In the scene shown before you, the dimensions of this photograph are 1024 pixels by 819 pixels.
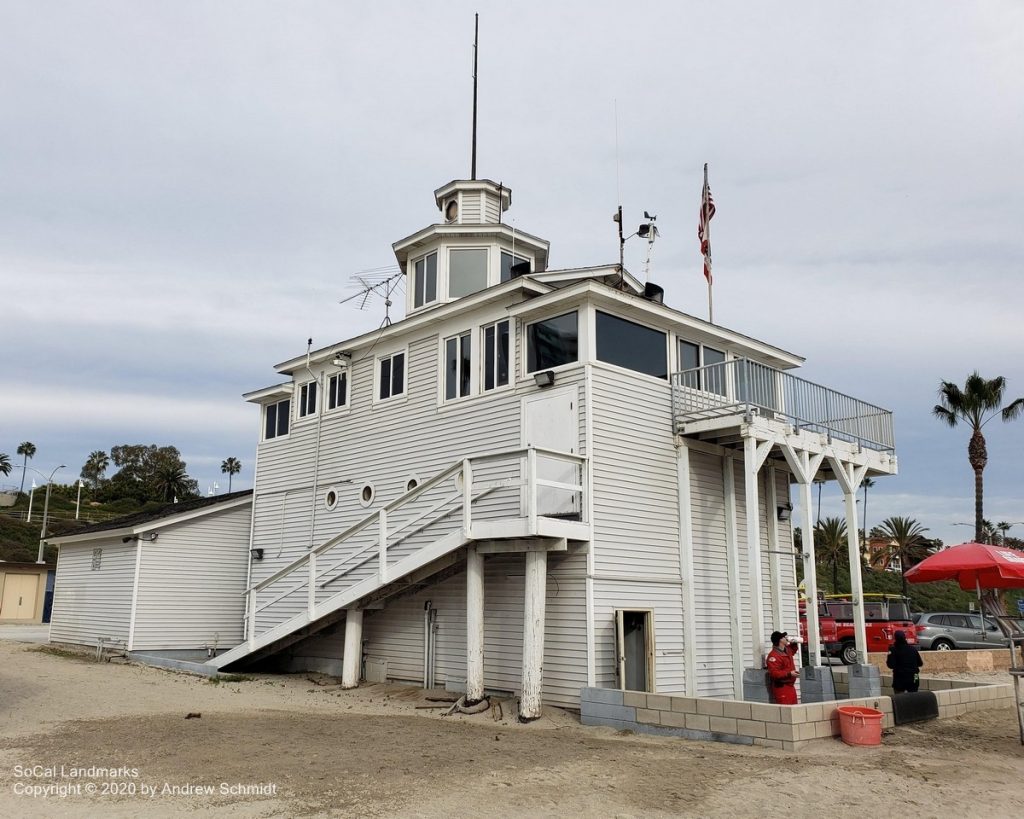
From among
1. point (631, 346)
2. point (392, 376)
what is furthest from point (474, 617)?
point (392, 376)

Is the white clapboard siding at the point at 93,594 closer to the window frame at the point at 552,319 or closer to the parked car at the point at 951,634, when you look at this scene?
the window frame at the point at 552,319

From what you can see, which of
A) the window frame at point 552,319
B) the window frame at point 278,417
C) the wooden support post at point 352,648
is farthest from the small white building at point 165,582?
the window frame at point 552,319

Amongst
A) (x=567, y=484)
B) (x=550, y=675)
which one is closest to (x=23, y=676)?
(x=550, y=675)

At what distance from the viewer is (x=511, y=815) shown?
7.76 m

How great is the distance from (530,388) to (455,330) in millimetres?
2739

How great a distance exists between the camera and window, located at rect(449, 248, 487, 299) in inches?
790

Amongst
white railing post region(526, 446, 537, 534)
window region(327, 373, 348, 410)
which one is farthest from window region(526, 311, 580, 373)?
window region(327, 373, 348, 410)

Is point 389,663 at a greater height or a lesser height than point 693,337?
lesser

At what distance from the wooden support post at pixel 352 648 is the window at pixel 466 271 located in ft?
25.3

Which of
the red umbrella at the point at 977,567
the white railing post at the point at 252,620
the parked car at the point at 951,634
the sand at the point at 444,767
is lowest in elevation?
the sand at the point at 444,767

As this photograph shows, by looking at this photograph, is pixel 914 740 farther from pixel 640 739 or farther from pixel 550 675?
pixel 550 675

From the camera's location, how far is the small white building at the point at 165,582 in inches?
843

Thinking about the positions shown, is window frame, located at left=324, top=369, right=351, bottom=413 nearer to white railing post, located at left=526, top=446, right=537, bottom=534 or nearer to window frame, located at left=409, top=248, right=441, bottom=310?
window frame, located at left=409, top=248, right=441, bottom=310

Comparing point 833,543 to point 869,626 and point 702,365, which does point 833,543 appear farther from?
point 702,365
